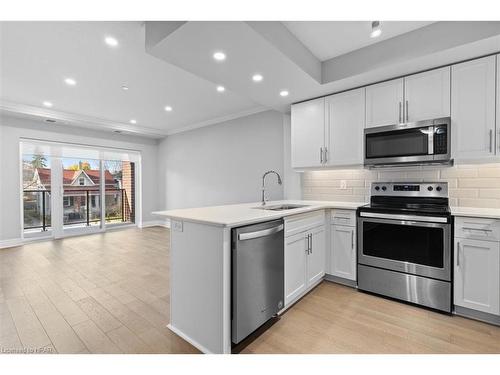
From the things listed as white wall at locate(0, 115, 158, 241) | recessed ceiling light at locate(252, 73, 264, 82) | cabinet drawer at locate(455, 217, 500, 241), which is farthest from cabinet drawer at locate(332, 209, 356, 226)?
white wall at locate(0, 115, 158, 241)

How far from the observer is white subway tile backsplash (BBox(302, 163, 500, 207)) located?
245cm

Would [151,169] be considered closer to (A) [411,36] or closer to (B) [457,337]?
(A) [411,36]

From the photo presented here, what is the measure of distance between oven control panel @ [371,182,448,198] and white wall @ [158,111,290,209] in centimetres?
174

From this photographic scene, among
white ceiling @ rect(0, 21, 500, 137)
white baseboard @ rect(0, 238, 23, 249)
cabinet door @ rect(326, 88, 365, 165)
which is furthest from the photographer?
white baseboard @ rect(0, 238, 23, 249)

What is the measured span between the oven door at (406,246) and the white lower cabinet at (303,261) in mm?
434

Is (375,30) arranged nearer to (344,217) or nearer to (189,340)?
(344,217)

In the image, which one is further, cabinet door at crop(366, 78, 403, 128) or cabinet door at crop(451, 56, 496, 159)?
cabinet door at crop(366, 78, 403, 128)

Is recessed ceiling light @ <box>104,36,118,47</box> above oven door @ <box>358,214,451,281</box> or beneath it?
above

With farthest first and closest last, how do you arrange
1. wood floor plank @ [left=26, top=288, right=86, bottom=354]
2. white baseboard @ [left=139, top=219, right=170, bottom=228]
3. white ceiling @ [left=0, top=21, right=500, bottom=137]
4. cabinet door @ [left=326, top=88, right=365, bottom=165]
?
white baseboard @ [left=139, top=219, right=170, bottom=228] < cabinet door @ [left=326, top=88, right=365, bottom=165] < white ceiling @ [left=0, top=21, right=500, bottom=137] < wood floor plank @ [left=26, top=288, right=86, bottom=354]

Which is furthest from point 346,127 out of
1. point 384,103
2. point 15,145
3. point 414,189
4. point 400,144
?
point 15,145

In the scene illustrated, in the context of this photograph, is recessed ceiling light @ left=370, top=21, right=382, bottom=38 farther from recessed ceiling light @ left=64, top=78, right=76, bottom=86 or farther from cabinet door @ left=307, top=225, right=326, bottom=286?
recessed ceiling light @ left=64, top=78, right=76, bottom=86

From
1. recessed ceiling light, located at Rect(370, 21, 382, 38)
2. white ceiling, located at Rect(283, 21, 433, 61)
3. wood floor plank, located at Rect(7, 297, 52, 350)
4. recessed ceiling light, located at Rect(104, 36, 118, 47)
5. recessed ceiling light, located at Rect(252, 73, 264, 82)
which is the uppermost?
recessed ceiling light, located at Rect(104, 36, 118, 47)

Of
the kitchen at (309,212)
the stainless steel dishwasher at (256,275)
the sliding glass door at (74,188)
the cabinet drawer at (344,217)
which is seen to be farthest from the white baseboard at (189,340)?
the sliding glass door at (74,188)

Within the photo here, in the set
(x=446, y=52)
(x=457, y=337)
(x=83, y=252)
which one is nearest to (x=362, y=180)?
(x=446, y=52)
